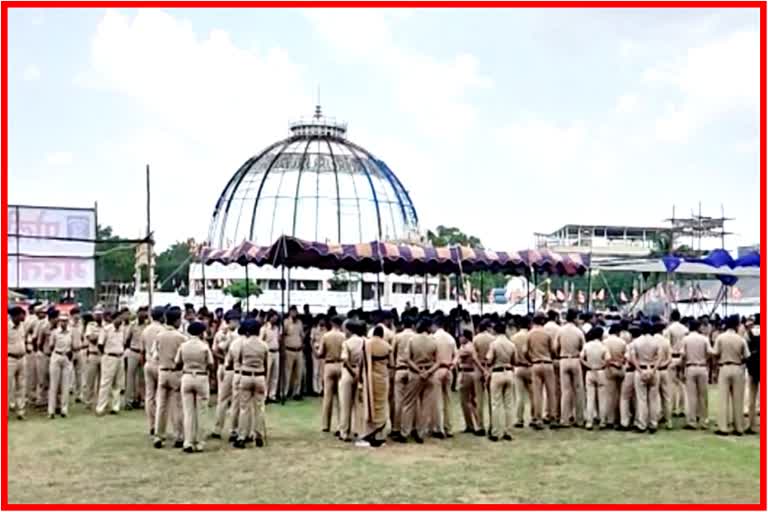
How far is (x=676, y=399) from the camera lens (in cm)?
1302

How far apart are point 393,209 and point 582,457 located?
46610mm

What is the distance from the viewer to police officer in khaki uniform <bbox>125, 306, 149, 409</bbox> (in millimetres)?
13141

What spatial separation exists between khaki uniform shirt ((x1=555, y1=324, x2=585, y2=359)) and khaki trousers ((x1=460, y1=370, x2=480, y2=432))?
4.49ft

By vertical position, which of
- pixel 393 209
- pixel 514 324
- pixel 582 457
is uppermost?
pixel 393 209

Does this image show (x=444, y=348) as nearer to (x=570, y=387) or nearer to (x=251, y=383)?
(x=570, y=387)

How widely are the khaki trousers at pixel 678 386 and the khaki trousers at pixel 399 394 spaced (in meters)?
3.55

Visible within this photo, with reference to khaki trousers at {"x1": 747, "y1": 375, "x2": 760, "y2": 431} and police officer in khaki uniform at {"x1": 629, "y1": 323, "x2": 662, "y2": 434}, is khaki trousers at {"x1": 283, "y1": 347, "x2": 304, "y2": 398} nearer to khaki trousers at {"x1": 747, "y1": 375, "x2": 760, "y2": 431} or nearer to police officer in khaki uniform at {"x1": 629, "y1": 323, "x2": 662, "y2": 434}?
police officer in khaki uniform at {"x1": 629, "y1": 323, "x2": 662, "y2": 434}

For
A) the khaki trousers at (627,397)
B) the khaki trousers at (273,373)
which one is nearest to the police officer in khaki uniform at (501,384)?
the khaki trousers at (627,397)

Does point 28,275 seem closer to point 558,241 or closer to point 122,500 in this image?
point 122,500

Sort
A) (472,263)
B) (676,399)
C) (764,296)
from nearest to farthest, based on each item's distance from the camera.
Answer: (764,296)
(676,399)
(472,263)

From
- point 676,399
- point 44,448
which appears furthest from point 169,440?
point 676,399

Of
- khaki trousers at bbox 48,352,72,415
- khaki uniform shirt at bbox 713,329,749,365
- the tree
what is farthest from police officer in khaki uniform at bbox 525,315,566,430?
the tree

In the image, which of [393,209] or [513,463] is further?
[393,209]

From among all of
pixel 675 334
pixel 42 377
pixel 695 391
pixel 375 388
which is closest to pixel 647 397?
pixel 695 391
